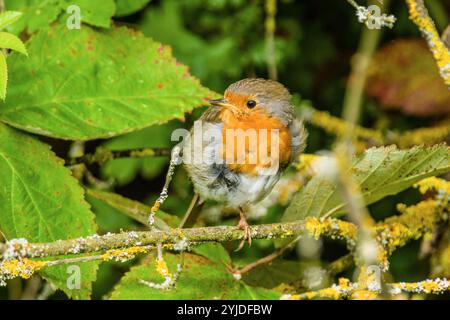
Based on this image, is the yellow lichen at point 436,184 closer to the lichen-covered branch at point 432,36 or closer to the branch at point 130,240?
A: the lichen-covered branch at point 432,36

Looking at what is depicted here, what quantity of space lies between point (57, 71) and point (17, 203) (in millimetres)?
398

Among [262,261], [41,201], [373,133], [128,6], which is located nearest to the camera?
[41,201]

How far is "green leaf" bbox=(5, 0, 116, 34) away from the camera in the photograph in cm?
207

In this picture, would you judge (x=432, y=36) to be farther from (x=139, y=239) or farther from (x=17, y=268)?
(x=17, y=268)

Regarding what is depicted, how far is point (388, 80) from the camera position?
9.61 feet

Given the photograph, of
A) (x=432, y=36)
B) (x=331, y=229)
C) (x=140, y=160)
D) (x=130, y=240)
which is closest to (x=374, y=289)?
(x=331, y=229)

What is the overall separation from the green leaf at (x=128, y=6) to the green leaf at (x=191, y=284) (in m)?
0.75

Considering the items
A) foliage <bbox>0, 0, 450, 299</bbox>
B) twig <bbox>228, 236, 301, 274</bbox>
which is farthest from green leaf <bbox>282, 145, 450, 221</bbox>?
twig <bbox>228, 236, 301, 274</bbox>

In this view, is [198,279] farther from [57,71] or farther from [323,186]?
[57,71]

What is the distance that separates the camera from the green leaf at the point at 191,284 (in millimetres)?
1935

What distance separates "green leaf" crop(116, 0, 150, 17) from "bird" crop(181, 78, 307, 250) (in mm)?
366

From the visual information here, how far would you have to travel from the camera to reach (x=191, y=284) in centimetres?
197

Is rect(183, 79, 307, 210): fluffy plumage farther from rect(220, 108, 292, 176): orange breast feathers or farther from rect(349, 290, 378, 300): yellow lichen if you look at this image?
rect(349, 290, 378, 300): yellow lichen

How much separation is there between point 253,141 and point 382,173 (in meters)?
0.56
